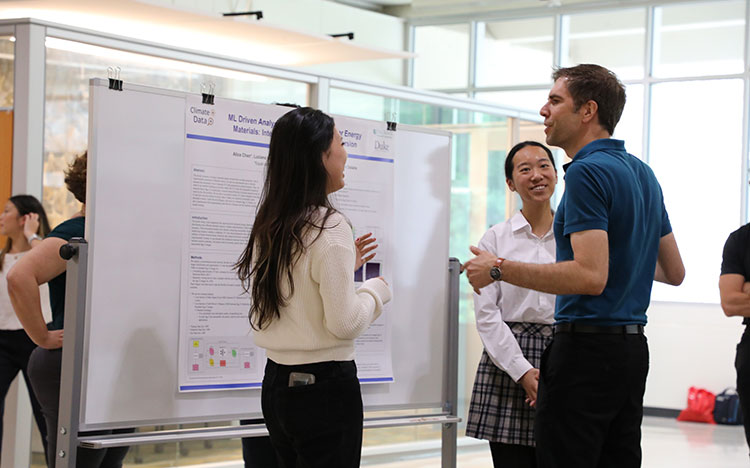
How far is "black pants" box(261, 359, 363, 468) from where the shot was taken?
2.50 m

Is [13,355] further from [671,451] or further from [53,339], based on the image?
[671,451]

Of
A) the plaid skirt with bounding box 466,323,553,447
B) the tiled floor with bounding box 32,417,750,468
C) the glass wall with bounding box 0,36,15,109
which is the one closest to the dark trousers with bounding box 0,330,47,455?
the tiled floor with bounding box 32,417,750,468

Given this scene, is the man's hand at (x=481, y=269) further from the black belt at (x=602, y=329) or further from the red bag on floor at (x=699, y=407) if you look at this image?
the red bag on floor at (x=699, y=407)

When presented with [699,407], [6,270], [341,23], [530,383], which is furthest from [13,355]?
[699,407]

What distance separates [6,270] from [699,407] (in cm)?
708

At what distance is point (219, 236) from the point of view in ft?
10.9

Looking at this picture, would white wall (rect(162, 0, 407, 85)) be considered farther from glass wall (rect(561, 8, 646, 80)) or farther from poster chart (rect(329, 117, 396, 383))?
poster chart (rect(329, 117, 396, 383))

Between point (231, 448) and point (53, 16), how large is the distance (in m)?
3.24

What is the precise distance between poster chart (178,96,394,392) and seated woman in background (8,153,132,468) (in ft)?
1.31

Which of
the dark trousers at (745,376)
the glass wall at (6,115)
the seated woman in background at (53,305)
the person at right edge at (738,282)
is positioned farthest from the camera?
the glass wall at (6,115)

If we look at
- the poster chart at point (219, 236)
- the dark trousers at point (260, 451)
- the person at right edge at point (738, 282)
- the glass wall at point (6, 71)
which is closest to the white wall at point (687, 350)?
the person at right edge at point (738, 282)

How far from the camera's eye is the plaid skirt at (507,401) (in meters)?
3.39

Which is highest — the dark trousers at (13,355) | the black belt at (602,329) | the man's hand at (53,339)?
the black belt at (602,329)

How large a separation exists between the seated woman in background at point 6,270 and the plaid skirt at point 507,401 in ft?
7.15
